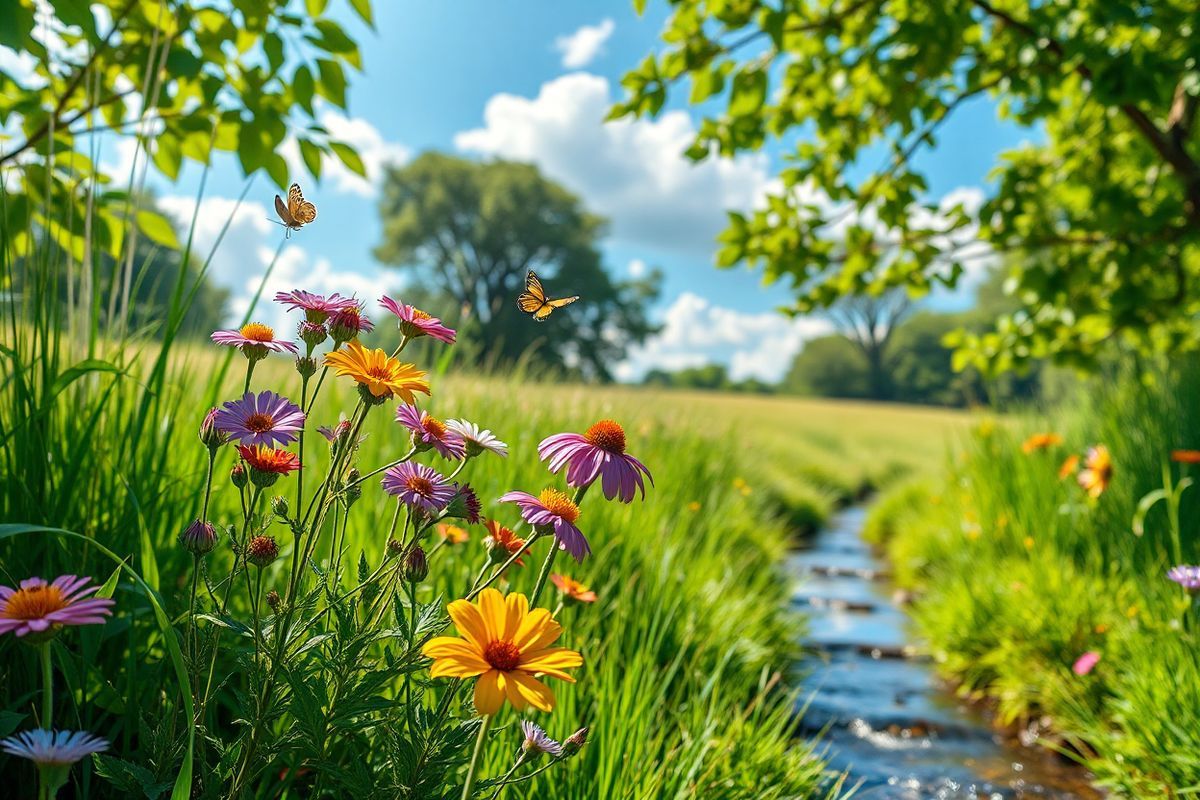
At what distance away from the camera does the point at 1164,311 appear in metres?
4.43

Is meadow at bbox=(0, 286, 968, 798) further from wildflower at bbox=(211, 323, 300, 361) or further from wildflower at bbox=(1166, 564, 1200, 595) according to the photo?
wildflower at bbox=(1166, 564, 1200, 595)

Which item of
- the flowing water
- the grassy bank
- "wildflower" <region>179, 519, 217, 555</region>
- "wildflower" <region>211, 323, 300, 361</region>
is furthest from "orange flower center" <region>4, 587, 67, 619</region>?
the grassy bank

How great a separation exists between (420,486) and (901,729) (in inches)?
99.0

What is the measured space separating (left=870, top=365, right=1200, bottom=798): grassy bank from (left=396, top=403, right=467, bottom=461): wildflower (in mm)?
1954

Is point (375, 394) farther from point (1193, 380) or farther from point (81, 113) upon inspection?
point (1193, 380)

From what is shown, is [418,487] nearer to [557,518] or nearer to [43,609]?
[557,518]

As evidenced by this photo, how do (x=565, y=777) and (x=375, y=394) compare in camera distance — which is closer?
(x=375, y=394)

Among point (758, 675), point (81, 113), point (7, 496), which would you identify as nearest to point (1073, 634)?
point (758, 675)

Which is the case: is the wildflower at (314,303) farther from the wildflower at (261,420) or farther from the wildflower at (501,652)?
the wildflower at (501,652)

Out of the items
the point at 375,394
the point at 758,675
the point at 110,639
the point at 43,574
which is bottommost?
the point at 758,675

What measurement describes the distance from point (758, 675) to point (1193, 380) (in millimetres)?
3100

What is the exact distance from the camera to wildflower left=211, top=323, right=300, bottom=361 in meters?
0.97

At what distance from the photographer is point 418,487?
3.19ft

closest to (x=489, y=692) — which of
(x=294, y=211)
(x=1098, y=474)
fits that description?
(x=294, y=211)
